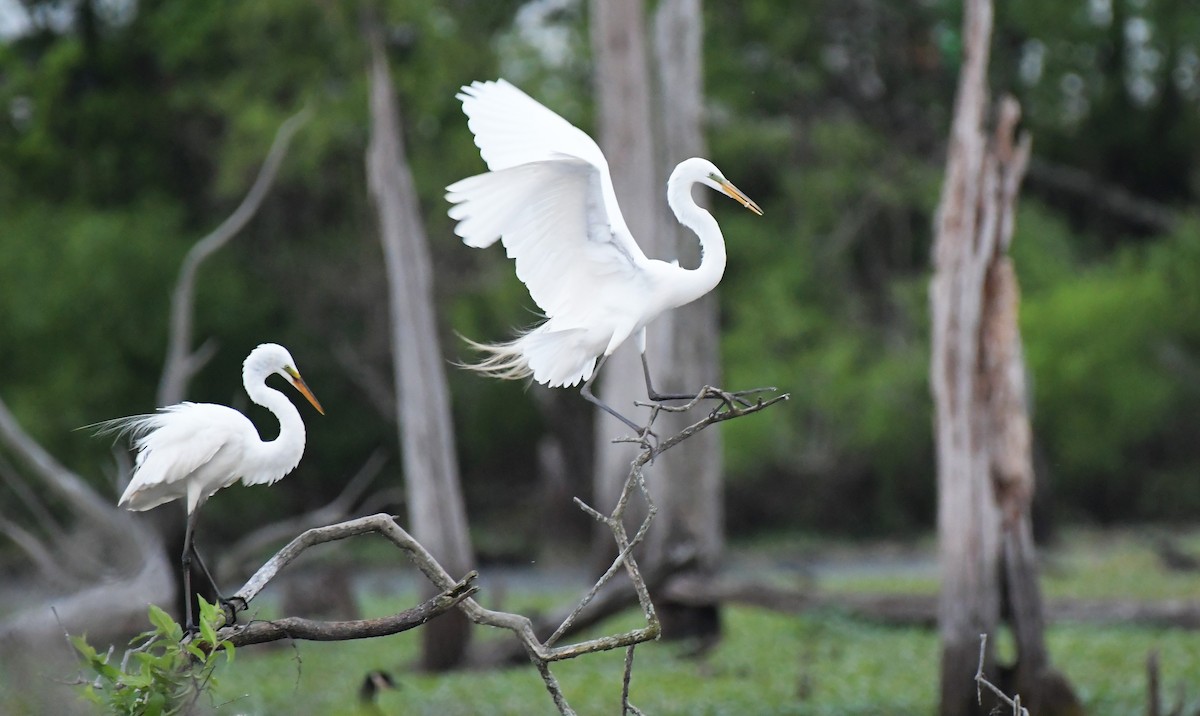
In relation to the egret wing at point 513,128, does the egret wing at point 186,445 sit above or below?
below

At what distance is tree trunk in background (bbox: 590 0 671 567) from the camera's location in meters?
9.78

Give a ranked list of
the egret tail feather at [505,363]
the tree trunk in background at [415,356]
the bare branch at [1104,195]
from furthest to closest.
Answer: the bare branch at [1104,195], the tree trunk in background at [415,356], the egret tail feather at [505,363]

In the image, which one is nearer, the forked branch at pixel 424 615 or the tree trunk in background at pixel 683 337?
the forked branch at pixel 424 615

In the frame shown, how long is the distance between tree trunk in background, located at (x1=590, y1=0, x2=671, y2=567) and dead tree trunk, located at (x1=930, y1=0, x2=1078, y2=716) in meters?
3.50

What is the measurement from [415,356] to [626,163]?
1917 mm

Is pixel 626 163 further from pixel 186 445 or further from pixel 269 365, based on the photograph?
pixel 186 445

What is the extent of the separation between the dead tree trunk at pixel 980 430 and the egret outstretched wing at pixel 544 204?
286 cm

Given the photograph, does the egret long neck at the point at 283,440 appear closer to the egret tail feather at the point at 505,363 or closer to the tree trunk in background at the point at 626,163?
the egret tail feather at the point at 505,363

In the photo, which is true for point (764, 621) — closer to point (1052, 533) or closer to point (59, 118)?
point (1052, 533)

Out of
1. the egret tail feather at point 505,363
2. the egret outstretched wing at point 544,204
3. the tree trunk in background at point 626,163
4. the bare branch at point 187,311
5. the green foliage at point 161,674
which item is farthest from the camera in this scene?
the tree trunk in background at point 626,163

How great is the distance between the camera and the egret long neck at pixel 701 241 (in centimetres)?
375

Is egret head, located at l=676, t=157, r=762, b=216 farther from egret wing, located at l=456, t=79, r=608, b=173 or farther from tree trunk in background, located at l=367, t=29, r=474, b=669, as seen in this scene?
tree trunk in background, located at l=367, t=29, r=474, b=669

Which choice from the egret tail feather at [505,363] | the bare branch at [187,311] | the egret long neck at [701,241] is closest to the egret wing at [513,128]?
the egret long neck at [701,241]

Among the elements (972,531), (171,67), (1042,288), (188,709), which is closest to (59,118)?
(171,67)
